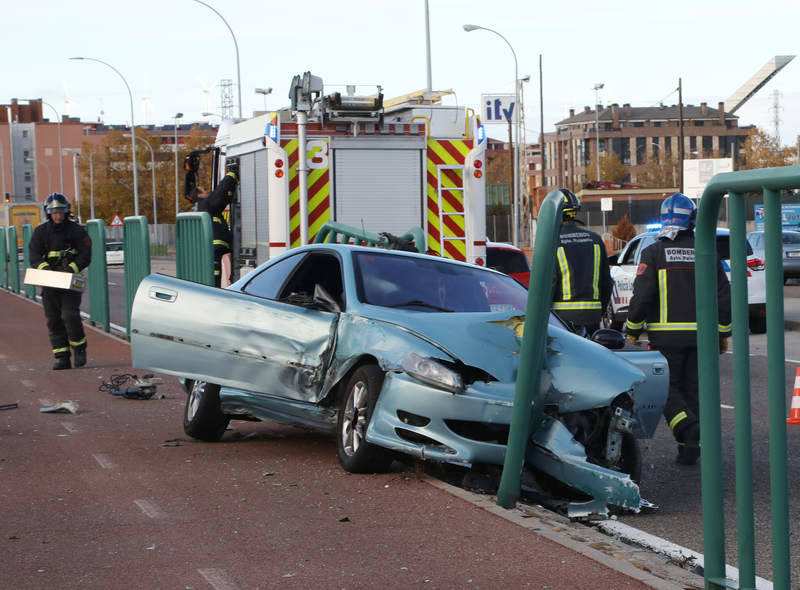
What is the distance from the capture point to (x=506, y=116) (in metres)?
31.8

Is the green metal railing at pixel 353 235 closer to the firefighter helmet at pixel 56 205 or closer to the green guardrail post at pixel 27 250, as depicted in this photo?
the firefighter helmet at pixel 56 205

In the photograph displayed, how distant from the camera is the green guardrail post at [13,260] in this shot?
108ft

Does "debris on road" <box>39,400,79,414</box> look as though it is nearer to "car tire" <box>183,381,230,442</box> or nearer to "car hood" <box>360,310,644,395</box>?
"car tire" <box>183,381,230,442</box>

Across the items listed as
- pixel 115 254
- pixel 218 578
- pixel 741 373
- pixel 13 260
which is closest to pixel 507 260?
pixel 218 578

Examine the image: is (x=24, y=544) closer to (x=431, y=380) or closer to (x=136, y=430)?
(x=431, y=380)

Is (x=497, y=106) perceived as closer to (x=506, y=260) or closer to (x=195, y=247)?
(x=506, y=260)

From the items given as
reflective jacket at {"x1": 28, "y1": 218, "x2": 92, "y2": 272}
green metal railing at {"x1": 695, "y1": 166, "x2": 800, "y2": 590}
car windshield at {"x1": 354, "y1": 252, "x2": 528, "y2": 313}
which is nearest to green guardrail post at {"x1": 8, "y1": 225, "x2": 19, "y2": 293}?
reflective jacket at {"x1": 28, "y1": 218, "x2": 92, "y2": 272}

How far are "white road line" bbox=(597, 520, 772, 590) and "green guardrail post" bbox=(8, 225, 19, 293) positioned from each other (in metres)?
28.5

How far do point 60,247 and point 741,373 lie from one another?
1151 cm

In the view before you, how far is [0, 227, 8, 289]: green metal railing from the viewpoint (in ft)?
116

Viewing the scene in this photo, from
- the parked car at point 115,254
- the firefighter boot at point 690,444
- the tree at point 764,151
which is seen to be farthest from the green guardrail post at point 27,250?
the tree at point 764,151

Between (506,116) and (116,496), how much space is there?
1019 inches

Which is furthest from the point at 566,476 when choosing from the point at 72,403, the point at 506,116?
the point at 506,116

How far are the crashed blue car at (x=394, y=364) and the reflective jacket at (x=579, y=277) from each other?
1.65 metres
